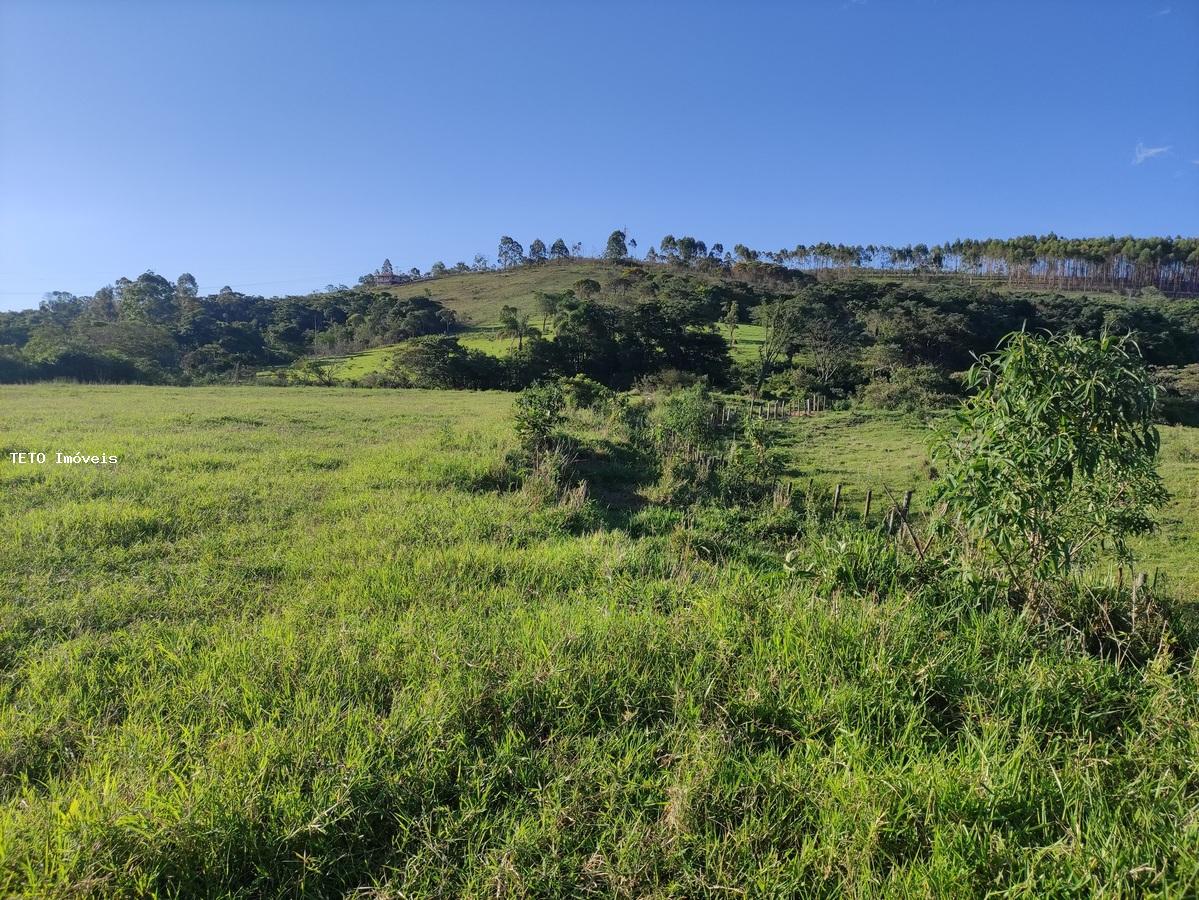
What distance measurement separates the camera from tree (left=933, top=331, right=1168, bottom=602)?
12.6 feet

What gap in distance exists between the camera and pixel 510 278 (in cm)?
10688

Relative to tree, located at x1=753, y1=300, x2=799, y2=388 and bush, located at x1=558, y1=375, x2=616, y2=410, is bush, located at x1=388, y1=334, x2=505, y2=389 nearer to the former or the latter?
bush, located at x1=558, y1=375, x2=616, y2=410

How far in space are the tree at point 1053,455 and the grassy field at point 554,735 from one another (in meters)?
0.70

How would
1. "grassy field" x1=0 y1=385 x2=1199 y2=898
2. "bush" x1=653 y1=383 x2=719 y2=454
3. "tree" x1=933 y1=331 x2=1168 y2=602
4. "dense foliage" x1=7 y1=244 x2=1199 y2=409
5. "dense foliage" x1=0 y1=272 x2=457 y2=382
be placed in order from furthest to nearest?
"dense foliage" x1=7 y1=244 x2=1199 y2=409
"dense foliage" x1=0 y1=272 x2=457 y2=382
"bush" x1=653 y1=383 x2=719 y2=454
"tree" x1=933 y1=331 x2=1168 y2=602
"grassy field" x1=0 y1=385 x2=1199 y2=898

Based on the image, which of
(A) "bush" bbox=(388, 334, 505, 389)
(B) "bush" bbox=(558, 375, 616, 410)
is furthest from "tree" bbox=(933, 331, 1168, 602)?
(A) "bush" bbox=(388, 334, 505, 389)

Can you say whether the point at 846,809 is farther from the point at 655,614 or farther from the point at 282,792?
the point at 282,792

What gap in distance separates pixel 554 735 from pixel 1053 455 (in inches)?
146

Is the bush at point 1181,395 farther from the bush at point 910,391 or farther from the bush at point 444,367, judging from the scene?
the bush at point 444,367

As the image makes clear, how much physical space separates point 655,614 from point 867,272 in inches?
5211

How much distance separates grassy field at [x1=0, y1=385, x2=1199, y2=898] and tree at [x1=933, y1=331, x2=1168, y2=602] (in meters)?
0.70

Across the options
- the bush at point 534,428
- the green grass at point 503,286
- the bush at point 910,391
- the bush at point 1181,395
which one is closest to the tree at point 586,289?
the green grass at point 503,286

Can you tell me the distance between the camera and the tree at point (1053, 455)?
12.6ft

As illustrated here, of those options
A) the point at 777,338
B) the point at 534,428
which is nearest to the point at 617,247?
the point at 777,338

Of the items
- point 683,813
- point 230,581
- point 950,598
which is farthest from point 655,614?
point 230,581
